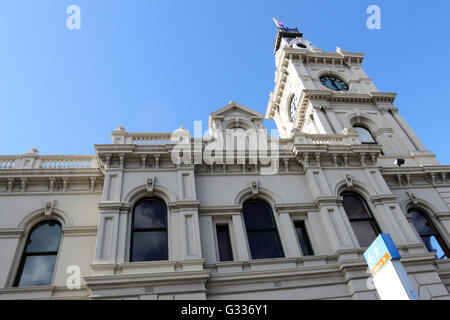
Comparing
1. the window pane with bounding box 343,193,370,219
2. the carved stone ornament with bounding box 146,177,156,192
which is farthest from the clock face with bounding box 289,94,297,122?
the carved stone ornament with bounding box 146,177,156,192

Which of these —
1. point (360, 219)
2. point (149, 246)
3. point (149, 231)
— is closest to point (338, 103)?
point (360, 219)

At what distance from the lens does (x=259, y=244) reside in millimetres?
13352

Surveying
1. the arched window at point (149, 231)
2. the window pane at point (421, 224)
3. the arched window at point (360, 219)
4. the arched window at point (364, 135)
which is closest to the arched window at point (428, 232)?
the window pane at point (421, 224)

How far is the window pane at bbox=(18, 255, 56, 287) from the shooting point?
12039 millimetres

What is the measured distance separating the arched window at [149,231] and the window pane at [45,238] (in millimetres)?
3165

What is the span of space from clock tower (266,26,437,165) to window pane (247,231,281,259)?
7.66m

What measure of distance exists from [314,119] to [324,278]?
14742 millimetres

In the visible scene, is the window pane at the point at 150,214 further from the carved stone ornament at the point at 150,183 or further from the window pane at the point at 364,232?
the window pane at the point at 364,232

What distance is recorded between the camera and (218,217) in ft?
45.3

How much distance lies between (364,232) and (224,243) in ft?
19.8

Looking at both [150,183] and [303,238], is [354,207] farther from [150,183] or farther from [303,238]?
[150,183]

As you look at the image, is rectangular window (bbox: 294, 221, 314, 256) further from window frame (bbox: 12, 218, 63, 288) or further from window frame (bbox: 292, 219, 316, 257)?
window frame (bbox: 12, 218, 63, 288)
